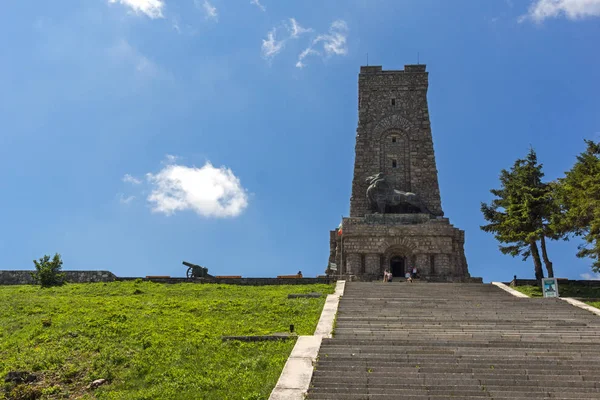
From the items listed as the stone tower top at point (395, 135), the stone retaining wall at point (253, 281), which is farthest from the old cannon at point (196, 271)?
the stone tower top at point (395, 135)

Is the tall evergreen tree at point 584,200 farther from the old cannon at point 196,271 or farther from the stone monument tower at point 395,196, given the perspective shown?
the old cannon at point 196,271

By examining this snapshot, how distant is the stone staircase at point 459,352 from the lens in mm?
10659

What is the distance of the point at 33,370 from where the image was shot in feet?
39.5

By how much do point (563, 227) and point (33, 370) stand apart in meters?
19.9

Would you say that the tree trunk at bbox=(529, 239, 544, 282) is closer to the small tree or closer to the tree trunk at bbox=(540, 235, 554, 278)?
the tree trunk at bbox=(540, 235, 554, 278)

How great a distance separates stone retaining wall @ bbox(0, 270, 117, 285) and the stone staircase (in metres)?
14.7

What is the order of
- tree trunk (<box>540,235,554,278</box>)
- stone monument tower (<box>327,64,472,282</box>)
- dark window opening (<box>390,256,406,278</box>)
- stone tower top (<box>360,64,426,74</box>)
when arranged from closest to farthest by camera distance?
tree trunk (<box>540,235,554,278</box>) → stone monument tower (<box>327,64,472,282</box>) → dark window opening (<box>390,256,406,278</box>) → stone tower top (<box>360,64,426,74</box>)

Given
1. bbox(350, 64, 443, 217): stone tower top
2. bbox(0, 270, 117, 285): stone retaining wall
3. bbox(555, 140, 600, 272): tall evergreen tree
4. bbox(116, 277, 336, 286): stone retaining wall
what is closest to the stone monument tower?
bbox(350, 64, 443, 217): stone tower top

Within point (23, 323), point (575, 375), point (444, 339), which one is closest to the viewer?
point (575, 375)

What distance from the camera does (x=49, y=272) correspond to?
26609 millimetres

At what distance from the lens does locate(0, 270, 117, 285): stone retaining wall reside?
2812cm

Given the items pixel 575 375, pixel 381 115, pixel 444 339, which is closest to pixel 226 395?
pixel 444 339

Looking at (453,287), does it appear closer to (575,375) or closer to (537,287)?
(537,287)

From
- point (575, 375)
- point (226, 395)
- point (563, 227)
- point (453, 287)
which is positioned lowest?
point (226, 395)
